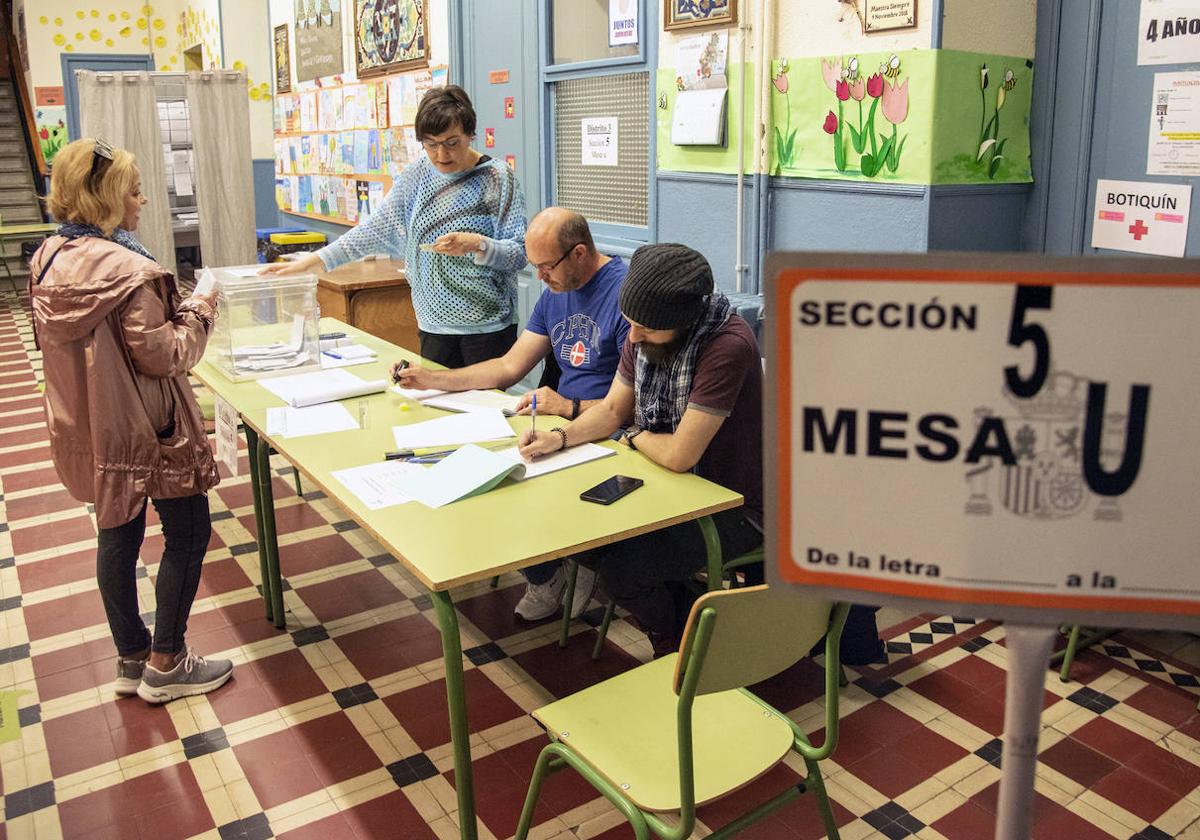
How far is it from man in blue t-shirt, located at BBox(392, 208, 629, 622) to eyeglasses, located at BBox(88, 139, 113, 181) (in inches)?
39.5

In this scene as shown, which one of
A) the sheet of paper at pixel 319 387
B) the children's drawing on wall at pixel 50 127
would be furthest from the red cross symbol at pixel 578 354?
the children's drawing on wall at pixel 50 127

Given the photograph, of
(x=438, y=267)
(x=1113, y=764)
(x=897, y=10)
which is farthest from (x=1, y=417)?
(x=1113, y=764)

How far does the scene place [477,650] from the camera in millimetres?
3104

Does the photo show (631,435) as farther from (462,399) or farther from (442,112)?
(442,112)

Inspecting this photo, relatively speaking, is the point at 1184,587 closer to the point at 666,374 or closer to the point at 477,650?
the point at 666,374

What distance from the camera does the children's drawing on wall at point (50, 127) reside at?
11.2 meters

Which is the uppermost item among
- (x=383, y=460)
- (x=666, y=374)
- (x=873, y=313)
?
(x=873, y=313)

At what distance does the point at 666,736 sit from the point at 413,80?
4932 mm

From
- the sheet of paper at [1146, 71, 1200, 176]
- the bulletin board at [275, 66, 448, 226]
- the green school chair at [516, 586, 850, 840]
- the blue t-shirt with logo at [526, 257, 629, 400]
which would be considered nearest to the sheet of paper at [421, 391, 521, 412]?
the blue t-shirt with logo at [526, 257, 629, 400]

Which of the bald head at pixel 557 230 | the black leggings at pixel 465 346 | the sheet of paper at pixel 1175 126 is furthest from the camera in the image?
the black leggings at pixel 465 346

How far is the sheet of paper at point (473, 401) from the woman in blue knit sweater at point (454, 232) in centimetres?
52

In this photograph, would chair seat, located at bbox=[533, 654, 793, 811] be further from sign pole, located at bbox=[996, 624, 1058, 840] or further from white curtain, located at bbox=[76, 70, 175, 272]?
white curtain, located at bbox=[76, 70, 175, 272]

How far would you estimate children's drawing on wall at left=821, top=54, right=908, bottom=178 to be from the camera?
3088mm

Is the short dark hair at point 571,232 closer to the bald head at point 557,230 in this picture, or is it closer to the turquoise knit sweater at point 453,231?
the bald head at point 557,230
